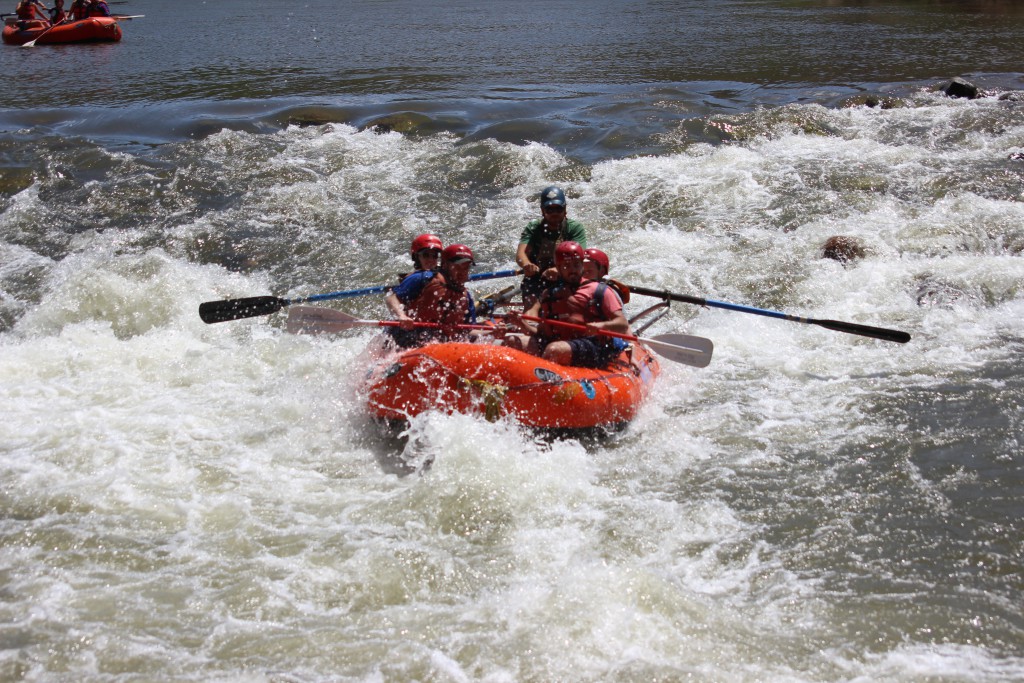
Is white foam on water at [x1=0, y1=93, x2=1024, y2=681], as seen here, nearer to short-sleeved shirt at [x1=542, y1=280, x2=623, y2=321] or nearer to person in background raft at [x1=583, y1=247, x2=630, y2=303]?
short-sleeved shirt at [x1=542, y1=280, x2=623, y2=321]

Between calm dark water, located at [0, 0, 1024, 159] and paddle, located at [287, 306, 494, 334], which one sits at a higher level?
calm dark water, located at [0, 0, 1024, 159]

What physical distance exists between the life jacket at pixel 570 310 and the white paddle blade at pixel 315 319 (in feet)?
4.98

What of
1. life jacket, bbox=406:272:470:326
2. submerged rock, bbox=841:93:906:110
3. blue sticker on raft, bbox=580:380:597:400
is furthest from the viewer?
submerged rock, bbox=841:93:906:110

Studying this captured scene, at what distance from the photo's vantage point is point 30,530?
17.9 ft

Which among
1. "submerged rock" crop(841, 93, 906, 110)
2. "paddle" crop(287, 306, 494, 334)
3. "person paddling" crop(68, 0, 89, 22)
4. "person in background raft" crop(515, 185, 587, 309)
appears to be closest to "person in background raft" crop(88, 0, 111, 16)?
"person paddling" crop(68, 0, 89, 22)

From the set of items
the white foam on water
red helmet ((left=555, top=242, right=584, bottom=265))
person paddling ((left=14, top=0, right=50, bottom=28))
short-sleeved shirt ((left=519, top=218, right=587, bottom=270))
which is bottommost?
the white foam on water

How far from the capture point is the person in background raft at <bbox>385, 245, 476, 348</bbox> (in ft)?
23.1

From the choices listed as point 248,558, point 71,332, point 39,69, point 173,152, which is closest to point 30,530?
point 248,558

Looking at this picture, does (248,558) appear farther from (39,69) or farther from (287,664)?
(39,69)

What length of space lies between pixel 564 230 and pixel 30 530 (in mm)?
5139

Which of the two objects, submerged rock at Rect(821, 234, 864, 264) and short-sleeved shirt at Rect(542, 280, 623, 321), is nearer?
short-sleeved shirt at Rect(542, 280, 623, 321)

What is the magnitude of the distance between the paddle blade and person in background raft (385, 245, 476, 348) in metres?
1.42

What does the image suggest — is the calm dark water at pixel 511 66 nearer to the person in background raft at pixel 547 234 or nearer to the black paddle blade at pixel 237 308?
the person in background raft at pixel 547 234

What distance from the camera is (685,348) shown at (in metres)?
7.02
